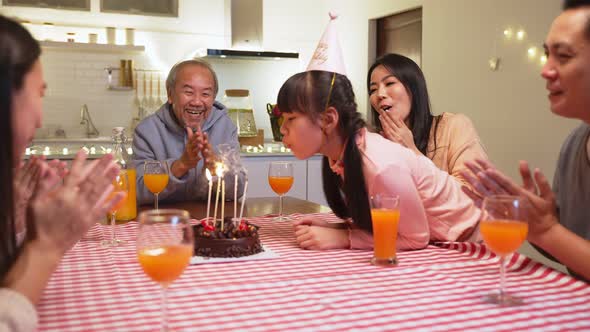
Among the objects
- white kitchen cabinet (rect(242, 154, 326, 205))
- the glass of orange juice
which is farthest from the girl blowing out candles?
white kitchen cabinet (rect(242, 154, 326, 205))

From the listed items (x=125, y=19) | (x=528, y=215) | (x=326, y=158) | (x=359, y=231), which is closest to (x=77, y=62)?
(x=125, y=19)

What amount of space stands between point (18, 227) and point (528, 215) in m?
1.20

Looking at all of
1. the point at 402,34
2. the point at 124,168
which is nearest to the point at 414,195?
the point at 124,168

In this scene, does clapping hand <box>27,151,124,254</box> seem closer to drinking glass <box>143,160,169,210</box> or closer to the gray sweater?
drinking glass <box>143,160,169,210</box>

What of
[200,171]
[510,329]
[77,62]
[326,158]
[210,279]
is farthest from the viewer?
[77,62]

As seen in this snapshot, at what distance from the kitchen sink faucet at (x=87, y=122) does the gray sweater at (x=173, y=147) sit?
9.38ft

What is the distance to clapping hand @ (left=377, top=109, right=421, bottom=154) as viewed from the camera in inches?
96.3

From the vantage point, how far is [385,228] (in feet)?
4.85

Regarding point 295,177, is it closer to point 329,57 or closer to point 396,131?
point 396,131

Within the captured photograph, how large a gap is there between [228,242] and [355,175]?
0.41 meters

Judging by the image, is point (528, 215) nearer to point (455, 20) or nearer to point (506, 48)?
point (506, 48)

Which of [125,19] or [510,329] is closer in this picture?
[510,329]

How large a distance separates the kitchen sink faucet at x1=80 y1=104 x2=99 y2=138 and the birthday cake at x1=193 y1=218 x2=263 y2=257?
4.36 metres

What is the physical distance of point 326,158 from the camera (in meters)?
1.96
